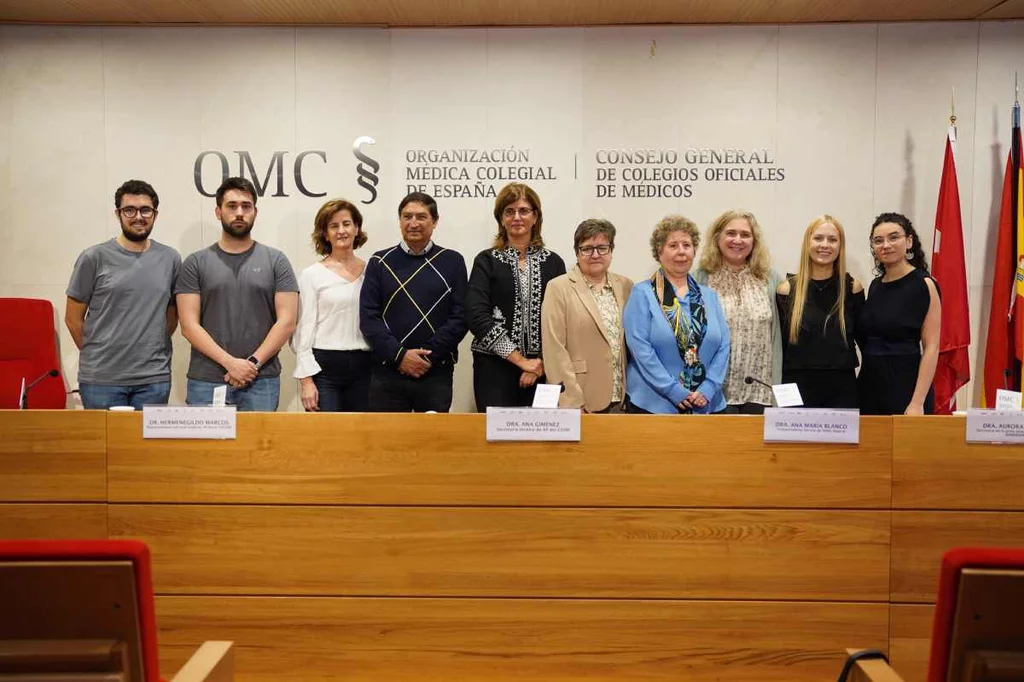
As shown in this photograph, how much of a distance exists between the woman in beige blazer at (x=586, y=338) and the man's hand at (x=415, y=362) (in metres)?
0.55

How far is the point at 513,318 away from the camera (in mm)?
3752

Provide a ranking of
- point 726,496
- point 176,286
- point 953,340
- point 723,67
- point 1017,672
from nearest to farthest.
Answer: point 1017,672 → point 726,496 → point 176,286 → point 953,340 → point 723,67

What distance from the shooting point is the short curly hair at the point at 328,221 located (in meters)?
3.99

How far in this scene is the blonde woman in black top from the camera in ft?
11.5

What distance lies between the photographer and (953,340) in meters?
4.46

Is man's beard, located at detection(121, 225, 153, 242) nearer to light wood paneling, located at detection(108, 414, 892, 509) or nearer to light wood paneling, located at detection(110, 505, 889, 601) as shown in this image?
light wood paneling, located at detection(108, 414, 892, 509)

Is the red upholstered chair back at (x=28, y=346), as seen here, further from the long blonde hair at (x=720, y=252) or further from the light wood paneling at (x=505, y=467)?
the long blonde hair at (x=720, y=252)

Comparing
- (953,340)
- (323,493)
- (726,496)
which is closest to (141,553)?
(323,493)

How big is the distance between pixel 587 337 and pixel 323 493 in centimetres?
138

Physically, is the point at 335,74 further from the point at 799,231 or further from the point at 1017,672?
the point at 1017,672

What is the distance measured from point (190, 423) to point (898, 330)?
2.82 m

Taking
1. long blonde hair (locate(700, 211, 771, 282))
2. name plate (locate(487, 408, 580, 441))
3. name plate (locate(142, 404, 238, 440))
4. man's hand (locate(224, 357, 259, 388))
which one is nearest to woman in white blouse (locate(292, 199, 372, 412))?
man's hand (locate(224, 357, 259, 388))

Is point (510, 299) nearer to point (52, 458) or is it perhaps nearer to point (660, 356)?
point (660, 356)

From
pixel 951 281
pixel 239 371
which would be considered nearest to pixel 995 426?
pixel 951 281
